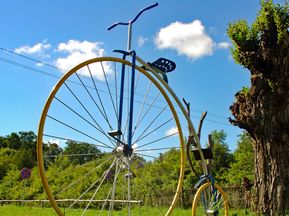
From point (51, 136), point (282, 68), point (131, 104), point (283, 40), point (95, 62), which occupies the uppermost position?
point (283, 40)

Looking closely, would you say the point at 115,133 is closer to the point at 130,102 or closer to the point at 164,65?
the point at 130,102

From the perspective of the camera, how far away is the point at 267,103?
19.0ft

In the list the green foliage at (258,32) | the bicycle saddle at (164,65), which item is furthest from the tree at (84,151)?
the green foliage at (258,32)

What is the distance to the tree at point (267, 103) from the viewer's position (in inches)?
223

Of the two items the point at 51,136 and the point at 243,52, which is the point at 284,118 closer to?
the point at 243,52

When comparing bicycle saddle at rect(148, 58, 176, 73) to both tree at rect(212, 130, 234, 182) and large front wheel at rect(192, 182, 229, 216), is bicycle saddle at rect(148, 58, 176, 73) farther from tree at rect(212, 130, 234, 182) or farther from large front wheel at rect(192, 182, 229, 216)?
tree at rect(212, 130, 234, 182)

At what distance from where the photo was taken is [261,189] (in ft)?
18.9

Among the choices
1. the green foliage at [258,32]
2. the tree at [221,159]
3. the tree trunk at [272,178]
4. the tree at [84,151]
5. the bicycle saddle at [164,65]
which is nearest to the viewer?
the tree at [84,151]

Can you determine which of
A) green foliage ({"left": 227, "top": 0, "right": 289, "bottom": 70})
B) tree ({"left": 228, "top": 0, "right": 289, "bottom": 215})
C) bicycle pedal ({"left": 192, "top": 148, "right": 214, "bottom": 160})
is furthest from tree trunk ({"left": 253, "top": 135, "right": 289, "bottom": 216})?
bicycle pedal ({"left": 192, "top": 148, "right": 214, "bottom": 160})

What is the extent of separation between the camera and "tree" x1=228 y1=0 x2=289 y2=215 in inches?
223

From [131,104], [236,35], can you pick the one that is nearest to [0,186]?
[236,35]

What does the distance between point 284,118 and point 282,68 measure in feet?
2.34

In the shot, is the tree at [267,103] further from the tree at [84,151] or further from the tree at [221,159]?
the tree at [221,159]

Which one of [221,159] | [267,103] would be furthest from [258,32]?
[221,159]
